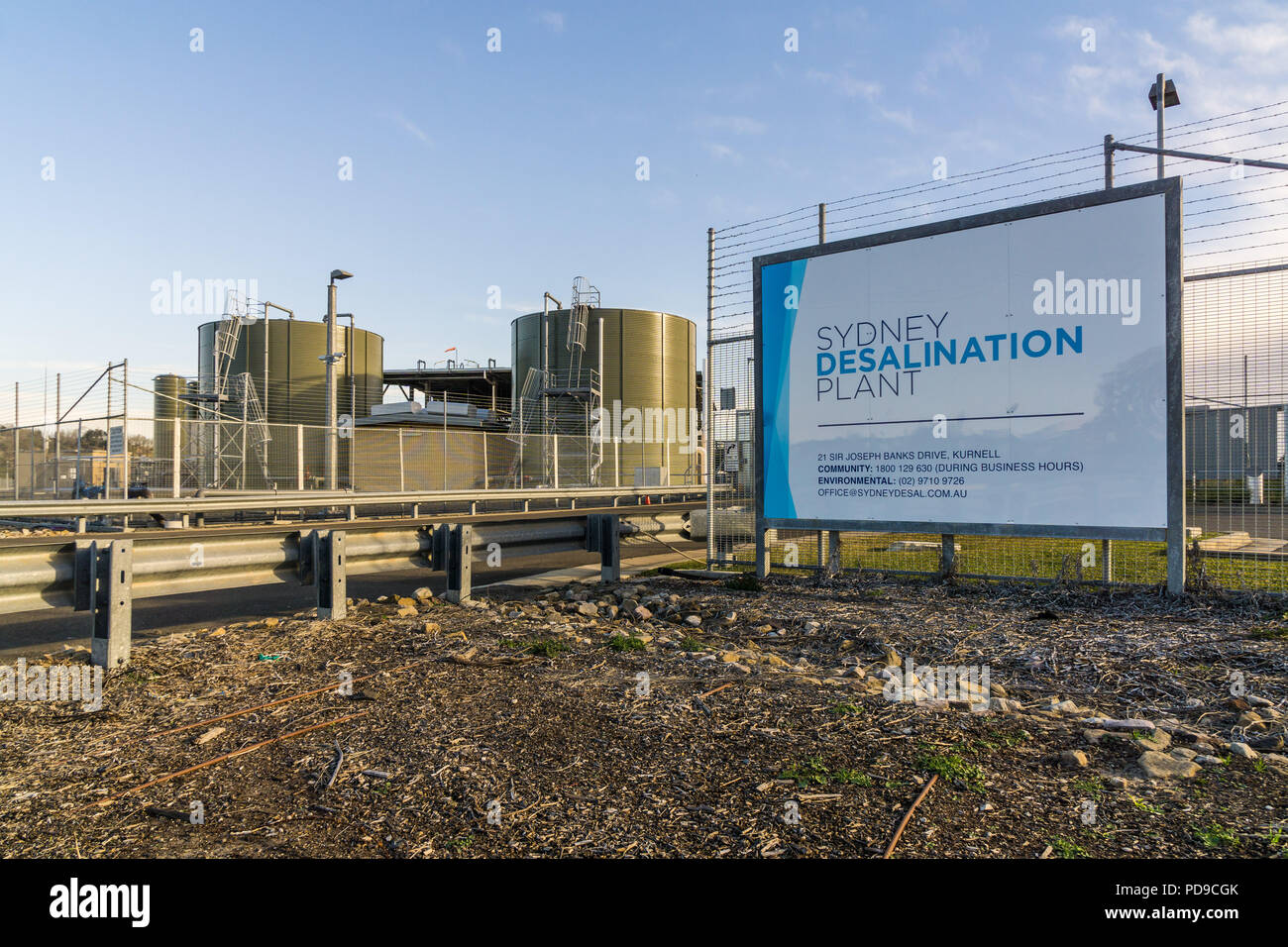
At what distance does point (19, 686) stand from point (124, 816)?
2319 millimetres

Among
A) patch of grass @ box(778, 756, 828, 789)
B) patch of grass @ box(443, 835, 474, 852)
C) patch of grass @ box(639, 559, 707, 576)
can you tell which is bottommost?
patch of grass @ box(639, 559, 707, 576)

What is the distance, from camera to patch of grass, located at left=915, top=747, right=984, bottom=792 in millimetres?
3053

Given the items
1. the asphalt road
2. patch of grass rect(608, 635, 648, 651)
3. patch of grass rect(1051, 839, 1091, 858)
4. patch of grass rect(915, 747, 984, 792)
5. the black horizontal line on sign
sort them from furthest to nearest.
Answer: the black horizontal line on sign → the asphalt road → patch of grass rect(608, 635, 648, 651) → patch of grass rect(915, 747, 984, 792) → patch of grass rect(1051, 839, 1091, 858)

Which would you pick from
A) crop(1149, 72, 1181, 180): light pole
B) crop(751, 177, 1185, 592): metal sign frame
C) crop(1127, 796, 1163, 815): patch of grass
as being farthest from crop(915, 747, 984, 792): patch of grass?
crop(1149, 72, 1181, 180): light pole

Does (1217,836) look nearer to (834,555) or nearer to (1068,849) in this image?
(1068,849)

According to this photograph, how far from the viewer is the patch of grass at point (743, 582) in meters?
8.89

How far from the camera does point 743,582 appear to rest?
913 cm

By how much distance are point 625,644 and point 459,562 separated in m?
2.40

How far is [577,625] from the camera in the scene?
646 cm

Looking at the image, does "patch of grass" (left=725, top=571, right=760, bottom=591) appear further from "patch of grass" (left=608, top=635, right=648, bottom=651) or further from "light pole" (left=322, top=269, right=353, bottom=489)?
"light pole" (left=322, top=269, right=353, bottom=489)

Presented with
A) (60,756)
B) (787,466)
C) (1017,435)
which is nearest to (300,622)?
(60,756)

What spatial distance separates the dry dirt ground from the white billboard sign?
7.20 feet

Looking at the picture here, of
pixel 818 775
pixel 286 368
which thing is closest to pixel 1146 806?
pixel 818 775
